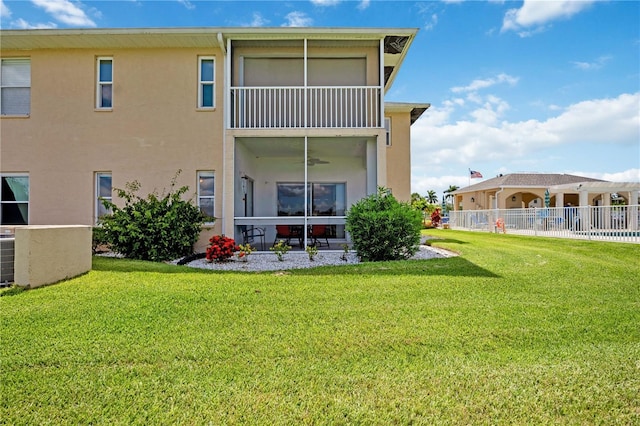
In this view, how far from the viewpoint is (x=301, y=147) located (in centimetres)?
1204

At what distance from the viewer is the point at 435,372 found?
10.0 feet

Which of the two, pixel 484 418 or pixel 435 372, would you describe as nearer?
pixel 484 418

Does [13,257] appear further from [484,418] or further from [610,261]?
[610,261]

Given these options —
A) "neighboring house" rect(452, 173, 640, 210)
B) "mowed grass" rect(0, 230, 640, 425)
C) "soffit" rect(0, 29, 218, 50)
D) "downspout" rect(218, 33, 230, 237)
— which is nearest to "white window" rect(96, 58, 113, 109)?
"soffit" rect(0, 29, 218, 50)

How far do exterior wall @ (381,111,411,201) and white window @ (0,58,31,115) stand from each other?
14.2m

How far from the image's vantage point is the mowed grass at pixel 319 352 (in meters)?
2.56

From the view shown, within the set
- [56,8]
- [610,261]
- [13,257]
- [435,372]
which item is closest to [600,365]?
[435,372]

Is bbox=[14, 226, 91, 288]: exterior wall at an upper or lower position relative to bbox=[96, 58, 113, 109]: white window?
lower

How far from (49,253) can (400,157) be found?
49.7 ft

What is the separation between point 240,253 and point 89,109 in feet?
22.6

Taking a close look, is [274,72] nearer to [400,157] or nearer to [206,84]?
[206,84]

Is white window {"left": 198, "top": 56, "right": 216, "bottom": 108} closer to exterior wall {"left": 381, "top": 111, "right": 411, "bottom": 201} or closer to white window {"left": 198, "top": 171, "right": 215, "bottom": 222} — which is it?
white window {"left": 198, "top": 171, "right": 215, "bottom": 222}

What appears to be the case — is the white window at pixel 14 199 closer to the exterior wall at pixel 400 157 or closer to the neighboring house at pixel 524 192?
the exterior wall at pixel 400 157

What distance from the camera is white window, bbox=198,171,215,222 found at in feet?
36.2
